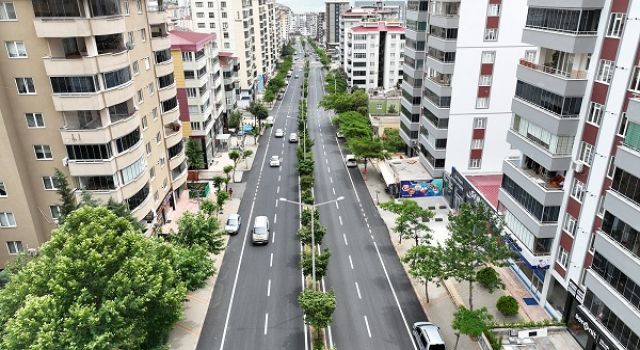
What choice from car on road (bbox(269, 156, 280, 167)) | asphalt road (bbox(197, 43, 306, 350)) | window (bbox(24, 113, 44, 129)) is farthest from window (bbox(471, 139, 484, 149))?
window (bbox(24, 113, 44, 129))

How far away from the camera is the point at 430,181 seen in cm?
5947

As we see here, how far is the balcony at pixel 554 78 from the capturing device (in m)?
30.0

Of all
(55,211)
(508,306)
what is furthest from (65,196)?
(508,306)

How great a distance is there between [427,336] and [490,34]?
36.2 m

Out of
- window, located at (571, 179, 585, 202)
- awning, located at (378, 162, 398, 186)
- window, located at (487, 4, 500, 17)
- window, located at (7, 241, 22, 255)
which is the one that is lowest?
awning, located at (378, 162, 398, 186)

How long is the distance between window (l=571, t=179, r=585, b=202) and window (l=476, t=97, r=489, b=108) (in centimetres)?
2350

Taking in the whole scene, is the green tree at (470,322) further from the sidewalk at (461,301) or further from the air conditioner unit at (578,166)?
the air conditioner unit at (578,166)

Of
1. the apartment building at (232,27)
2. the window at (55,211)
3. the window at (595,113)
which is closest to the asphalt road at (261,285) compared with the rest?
the window at (55,211)

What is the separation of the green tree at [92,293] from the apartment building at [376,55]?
10752cm

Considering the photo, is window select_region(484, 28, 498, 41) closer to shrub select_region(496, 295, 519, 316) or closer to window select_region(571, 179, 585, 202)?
window select_region(571, 179, 585, 202)

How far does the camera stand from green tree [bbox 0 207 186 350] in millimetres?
22375

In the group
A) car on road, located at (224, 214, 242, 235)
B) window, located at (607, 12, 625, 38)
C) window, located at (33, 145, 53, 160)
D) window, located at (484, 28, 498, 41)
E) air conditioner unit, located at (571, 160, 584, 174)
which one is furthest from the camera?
car on road, located at (224, 214, 242, 235)

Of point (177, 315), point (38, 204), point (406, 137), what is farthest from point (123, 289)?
point (406, 137)

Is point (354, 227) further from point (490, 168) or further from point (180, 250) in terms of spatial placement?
point (180, 250)
